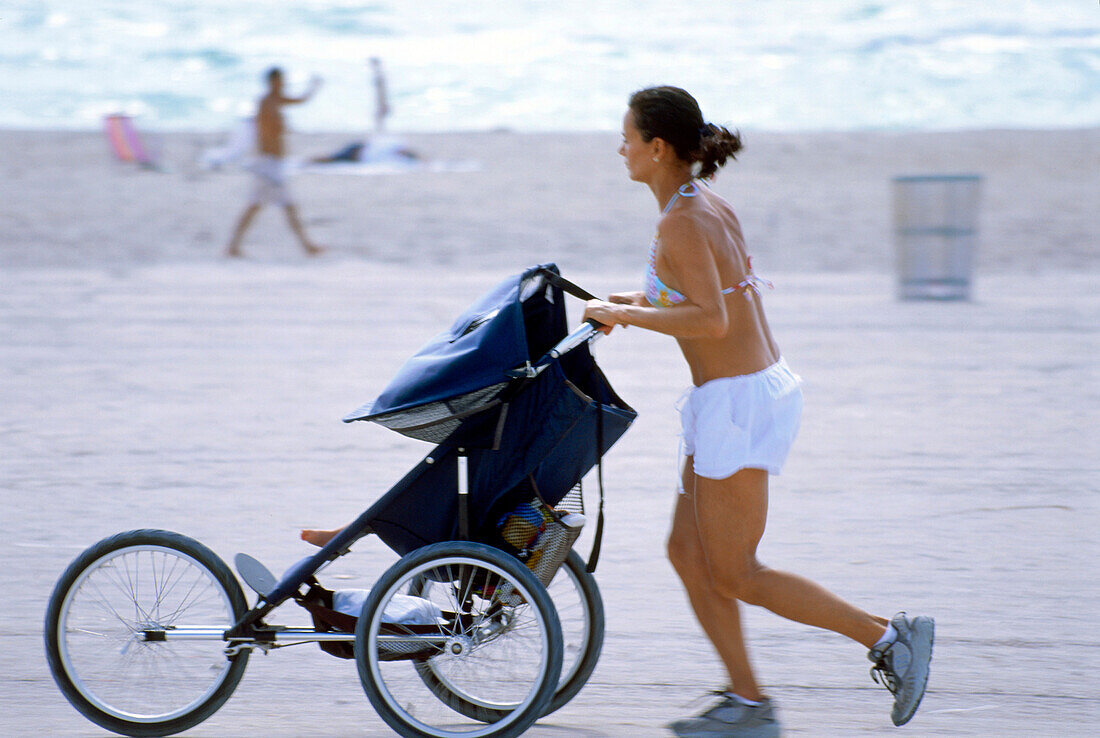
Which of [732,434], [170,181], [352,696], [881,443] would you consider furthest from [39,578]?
[170,181]

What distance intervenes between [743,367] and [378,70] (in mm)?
20269

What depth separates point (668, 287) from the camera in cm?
333

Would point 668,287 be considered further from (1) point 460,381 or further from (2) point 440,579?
(2) point 440,579

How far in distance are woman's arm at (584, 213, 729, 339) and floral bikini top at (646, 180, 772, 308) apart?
50 millimetres

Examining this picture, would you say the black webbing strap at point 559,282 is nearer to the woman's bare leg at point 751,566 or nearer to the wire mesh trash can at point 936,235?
the woman's bare leg at point 751,566

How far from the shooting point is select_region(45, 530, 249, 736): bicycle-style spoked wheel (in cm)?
342

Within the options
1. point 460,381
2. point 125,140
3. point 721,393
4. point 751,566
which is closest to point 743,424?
point 721,393

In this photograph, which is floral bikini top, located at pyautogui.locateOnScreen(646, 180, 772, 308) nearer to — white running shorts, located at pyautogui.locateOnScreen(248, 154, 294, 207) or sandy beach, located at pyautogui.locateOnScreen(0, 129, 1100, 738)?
sandy beach, located at pyautogui.locateOnScreen(0, 129, 1100, 738)

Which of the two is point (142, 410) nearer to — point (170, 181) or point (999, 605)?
point (999, 605)

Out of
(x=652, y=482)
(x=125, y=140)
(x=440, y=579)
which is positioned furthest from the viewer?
(x=125, y=140)

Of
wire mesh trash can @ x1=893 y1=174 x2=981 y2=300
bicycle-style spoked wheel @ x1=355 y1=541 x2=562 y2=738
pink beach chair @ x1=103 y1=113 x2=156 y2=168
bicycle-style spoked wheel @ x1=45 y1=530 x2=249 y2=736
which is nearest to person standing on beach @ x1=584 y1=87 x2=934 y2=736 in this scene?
bicycle-style spoked wheel @ x1=355 y1=541 x2=562 y2=738

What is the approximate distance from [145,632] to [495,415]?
114cm

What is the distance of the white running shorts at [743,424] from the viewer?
132 inches

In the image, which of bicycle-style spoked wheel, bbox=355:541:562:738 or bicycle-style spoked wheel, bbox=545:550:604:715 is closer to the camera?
bicycle-style spoked wheel, bbox=355:541:562:738
